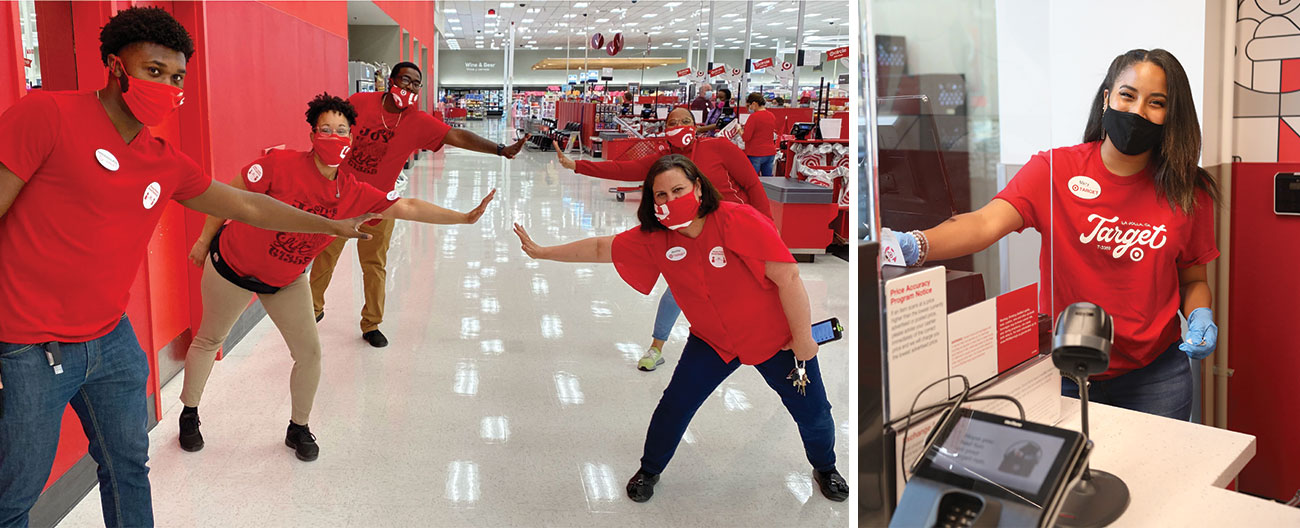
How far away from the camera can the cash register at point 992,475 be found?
121cm

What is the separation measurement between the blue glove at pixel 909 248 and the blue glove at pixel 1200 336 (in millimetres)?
1155

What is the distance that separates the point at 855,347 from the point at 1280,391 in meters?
2.41

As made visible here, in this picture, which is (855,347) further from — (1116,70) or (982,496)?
(1116,70)

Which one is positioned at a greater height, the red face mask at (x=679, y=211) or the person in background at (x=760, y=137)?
the person in background at (x=760, y=137)

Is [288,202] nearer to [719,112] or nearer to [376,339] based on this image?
[376,339]

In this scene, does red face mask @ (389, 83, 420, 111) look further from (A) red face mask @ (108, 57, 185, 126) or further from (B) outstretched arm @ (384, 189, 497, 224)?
(A) red face mask @ (108, 57, 185, 126)

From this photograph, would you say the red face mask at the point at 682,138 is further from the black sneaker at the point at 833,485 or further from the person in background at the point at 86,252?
the person in background at the point at 86,252

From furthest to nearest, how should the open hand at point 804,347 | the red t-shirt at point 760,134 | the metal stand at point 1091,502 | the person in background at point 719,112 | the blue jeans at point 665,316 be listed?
the person in background at point 719,112, the red t-shirt at point 760,134, the blue jeans at point 665,316, the open hand at point 804,347, the metal stand at point 1091,502

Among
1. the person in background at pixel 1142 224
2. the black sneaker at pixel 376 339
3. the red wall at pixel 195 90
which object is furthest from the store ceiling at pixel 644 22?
the person in background at pixel 1142 224

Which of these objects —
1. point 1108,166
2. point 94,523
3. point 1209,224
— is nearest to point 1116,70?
point 1108,166

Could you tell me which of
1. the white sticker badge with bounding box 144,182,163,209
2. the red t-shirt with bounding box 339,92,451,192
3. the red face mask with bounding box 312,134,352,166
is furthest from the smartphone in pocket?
the red t-shirt with bounding box 339,92,451,192

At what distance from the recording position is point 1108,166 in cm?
235

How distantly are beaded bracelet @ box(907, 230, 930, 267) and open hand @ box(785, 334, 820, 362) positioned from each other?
1369mm

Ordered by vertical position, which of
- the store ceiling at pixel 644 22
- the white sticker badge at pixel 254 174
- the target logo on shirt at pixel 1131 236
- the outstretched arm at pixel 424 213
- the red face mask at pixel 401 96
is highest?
the store ceiling at pixel 644 22
